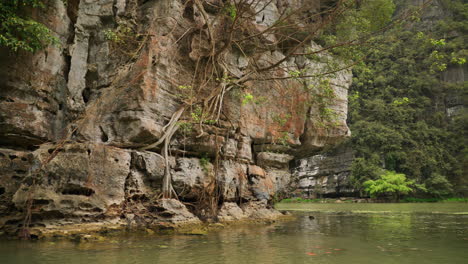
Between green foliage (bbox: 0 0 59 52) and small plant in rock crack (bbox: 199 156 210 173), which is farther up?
green foliage (bbox: 0 0 59 52)

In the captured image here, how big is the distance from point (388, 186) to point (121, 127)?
27.8 metres

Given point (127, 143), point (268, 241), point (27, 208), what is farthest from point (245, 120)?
point (27, 208)

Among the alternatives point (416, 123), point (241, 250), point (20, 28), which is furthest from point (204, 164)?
point (416, 123)

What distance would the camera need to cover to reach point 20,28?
6.26m

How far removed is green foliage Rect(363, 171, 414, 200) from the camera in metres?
29.7

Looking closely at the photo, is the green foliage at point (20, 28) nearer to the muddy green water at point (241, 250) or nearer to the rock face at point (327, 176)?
the muddy green water at point (241, 250)

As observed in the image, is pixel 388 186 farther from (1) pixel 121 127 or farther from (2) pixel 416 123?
(1) pixel 121 127

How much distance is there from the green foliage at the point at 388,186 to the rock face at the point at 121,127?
73.4ft

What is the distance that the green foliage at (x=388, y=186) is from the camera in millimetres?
29688

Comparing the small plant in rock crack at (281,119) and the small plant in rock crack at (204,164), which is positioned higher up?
the small plant in rock crack at (281,119)

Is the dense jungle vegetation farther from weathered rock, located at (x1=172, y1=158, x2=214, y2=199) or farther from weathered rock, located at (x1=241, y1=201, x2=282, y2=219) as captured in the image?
weathered rock, located at (x1=172, y1=158, x2=214, y2=199)

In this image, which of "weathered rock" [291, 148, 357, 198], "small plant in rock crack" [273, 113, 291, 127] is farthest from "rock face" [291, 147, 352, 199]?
"small plant in rock crack" [273, 113, 291, 127]

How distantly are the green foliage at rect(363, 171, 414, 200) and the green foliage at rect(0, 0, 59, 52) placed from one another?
96.1 feet

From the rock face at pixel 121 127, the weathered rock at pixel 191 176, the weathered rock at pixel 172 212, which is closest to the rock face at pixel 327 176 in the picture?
the rock face at pixel 121 127
